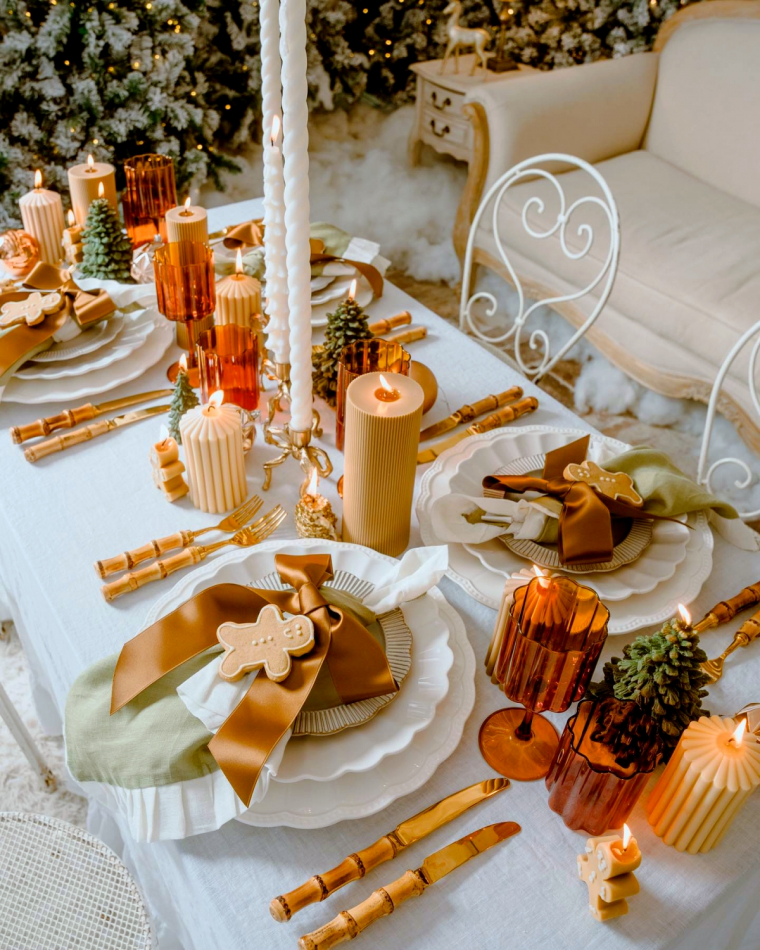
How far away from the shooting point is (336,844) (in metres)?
0.68

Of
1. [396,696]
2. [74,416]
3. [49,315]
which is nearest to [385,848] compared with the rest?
[396,696]

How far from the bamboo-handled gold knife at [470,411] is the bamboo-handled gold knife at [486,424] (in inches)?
0.5

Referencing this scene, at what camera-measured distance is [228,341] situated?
1083 mm

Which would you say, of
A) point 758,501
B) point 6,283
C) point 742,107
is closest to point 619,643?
point 6,283

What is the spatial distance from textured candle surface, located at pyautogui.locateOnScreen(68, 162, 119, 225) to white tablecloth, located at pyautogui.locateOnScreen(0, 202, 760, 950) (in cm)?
56

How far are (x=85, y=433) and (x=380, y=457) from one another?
1.46ft

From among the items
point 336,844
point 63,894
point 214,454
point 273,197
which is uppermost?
point 273,197

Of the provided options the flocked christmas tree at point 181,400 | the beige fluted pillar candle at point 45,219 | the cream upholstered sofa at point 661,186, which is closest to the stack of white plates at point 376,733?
the flocked christmas tree at point 181,400

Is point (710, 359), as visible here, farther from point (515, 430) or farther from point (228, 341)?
point (228, 341)

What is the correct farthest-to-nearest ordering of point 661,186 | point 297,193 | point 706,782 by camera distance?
point 661,186
point 297,193
point 706,782

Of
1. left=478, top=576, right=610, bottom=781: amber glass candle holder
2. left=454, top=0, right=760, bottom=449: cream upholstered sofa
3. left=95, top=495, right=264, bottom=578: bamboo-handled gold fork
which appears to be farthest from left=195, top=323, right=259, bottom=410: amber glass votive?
left=454, top=0, right=760, bottom=449: cream upholstered sofa

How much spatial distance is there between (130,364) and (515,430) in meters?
0.55

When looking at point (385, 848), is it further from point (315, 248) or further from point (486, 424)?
point (315, 248)

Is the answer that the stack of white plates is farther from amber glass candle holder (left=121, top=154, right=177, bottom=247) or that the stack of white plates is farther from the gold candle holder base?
amber glass candle holder (left=121, top=154, right=177, bottom=247)
